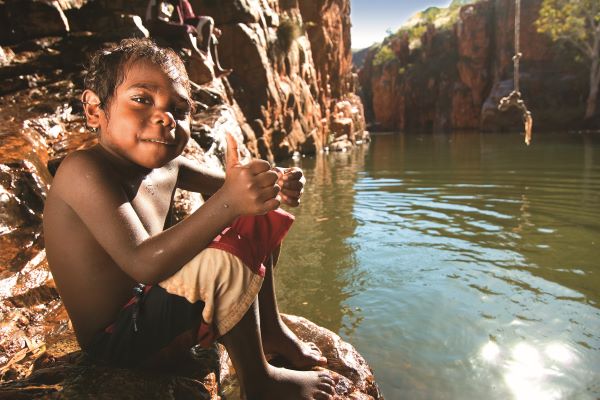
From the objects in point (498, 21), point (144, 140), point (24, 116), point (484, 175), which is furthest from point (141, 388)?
point (498, 21)

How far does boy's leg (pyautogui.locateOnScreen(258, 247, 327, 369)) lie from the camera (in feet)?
5.40

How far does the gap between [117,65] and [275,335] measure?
3.84 ft

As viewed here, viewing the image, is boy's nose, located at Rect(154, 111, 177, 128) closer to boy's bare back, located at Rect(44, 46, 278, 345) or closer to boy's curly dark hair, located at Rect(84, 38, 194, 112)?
boy's bare back, located at Rect(44, 46, 278, 345)

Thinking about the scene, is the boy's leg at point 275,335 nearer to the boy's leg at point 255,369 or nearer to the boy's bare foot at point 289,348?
the boy's bare foot at point 289,348

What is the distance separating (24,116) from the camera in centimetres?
462

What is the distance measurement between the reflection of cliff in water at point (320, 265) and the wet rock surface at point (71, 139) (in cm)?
77

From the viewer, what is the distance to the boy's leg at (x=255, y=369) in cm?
139

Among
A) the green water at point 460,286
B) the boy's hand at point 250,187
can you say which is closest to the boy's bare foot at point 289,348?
the green water at point 460,286

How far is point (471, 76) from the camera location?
34531 mm

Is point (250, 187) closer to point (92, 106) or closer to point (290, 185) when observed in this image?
point (290, 185)

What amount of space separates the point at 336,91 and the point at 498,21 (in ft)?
54.8

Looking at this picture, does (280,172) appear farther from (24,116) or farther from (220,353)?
(24,116)

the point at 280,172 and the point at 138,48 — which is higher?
the point at 138,48

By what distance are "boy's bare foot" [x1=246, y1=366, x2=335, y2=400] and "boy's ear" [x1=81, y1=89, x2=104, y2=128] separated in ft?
3.55
